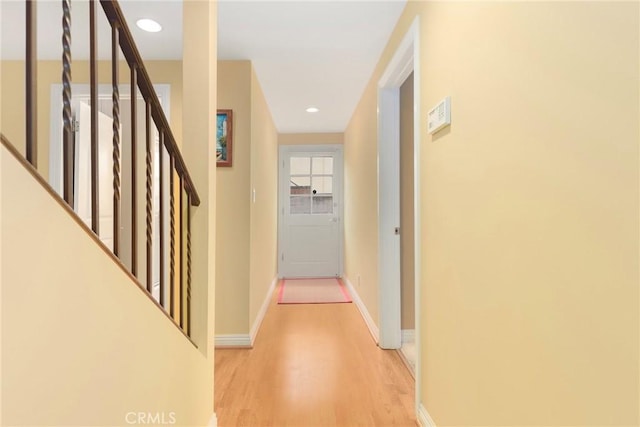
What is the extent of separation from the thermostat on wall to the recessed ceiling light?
1.90m

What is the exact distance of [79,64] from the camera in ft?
→ 9.21

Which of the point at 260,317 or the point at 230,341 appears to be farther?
the point at 260,317

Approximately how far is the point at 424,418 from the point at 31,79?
1.97m

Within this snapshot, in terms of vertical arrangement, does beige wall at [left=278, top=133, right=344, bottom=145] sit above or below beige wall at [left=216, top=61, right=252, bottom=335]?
above

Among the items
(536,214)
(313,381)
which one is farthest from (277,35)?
(313,381)

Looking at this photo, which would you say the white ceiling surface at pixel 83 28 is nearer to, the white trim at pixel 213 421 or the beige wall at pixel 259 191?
the beige wall at pixel 259 191

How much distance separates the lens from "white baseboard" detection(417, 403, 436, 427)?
1.63 m

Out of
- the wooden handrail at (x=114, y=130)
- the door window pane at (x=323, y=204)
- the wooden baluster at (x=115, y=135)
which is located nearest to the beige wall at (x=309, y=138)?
the door window pane at (x=323, y=204)

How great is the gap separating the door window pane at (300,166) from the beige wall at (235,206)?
2.71 m

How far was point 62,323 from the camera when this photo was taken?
2.39 feet

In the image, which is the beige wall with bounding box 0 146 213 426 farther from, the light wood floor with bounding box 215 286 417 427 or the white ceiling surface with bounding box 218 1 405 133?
the white ceiling surface with bounding box 218 1 405 133

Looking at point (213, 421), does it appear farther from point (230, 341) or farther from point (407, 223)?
point (407, 223)

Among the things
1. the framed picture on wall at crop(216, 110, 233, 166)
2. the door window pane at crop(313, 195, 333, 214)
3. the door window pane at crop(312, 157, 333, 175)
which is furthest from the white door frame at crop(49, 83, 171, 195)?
the door window pane at crop(313, 195, 333, 214)

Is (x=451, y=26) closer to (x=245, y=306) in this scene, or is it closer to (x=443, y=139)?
(x=443, y=139)
